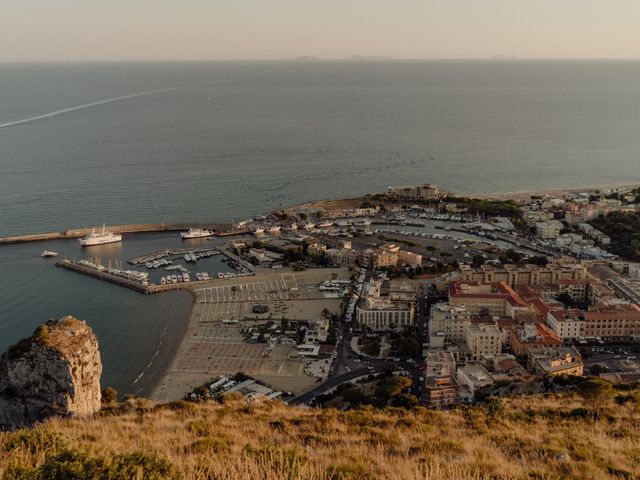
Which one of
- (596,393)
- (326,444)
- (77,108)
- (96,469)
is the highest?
(96,469)

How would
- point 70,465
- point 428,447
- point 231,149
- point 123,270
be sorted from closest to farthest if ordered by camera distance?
1. point 70,465
2. point 428,447
3. point 123,270
4. point 231,149

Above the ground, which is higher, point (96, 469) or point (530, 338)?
point (96, 469)

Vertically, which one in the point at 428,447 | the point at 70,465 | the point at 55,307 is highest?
the point at 70,465

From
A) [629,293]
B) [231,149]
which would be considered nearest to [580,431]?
[629,293]

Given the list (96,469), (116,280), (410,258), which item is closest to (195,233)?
(116,280)

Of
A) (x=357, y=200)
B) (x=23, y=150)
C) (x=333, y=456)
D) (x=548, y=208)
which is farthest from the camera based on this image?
(x=23, y=150)

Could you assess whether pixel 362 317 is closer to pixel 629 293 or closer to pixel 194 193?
pixel 629 293

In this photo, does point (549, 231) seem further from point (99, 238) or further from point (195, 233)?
point (99, 238)

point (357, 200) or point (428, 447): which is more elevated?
point (428, 447)
